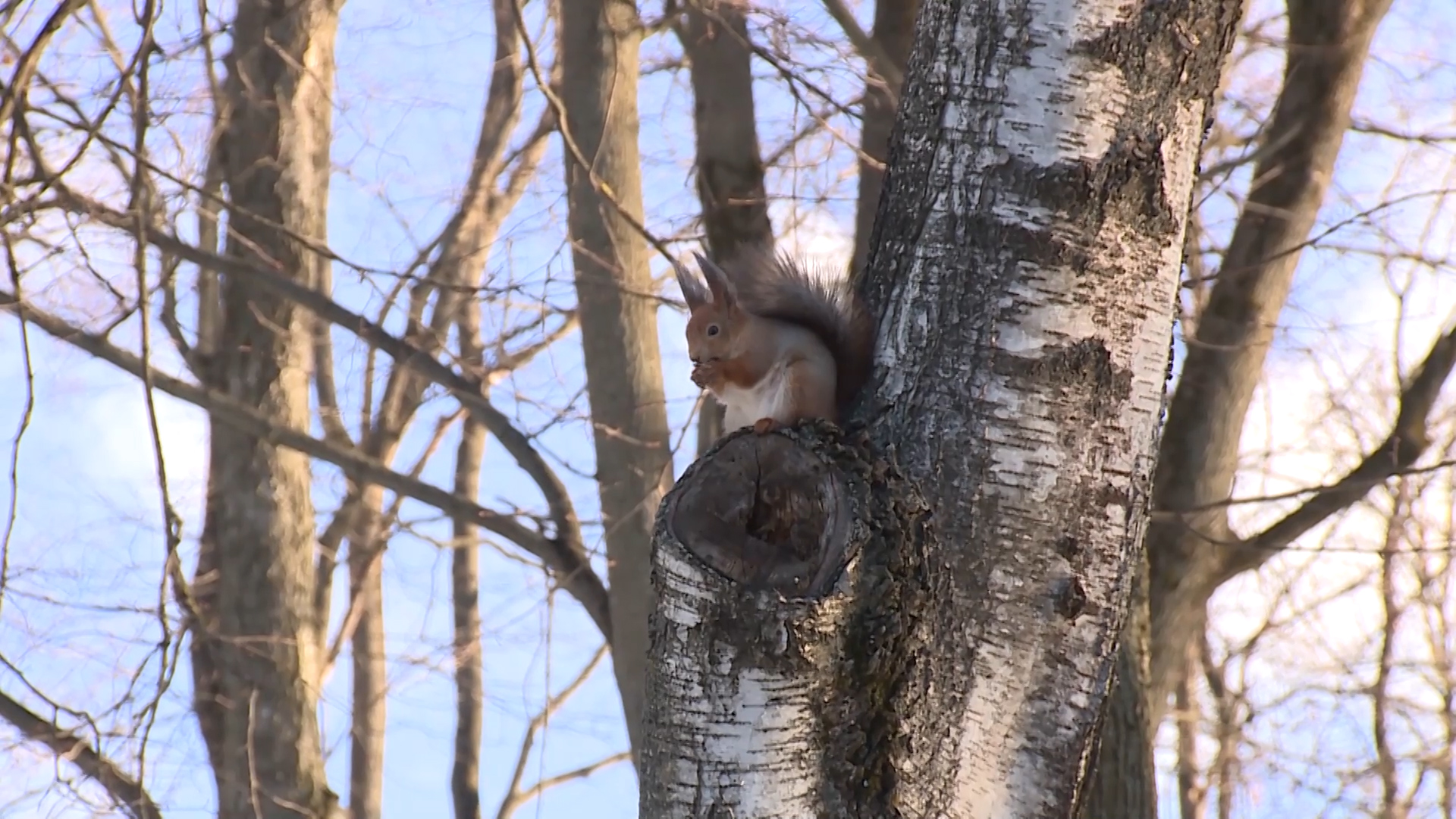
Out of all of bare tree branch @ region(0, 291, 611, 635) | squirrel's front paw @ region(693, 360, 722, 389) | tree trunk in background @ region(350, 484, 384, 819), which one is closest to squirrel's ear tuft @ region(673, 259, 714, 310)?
squirrel's front paw @ region(693, 360, 722, 389)

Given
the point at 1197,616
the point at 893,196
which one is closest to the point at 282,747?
the point at 1197,616

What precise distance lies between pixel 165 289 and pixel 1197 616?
304 centimetres

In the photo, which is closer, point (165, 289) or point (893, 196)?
point (893, 196)

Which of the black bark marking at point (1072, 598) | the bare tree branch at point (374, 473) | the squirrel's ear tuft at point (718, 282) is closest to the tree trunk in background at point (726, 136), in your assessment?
the bare tree branch at point (374, 473)

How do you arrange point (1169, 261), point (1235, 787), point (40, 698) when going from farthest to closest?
point (1235, 787), point (40, 698), point (1169, 261)

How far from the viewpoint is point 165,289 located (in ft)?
12.5

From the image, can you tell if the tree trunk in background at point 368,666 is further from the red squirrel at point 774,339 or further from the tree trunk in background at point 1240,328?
the red squirrel at point 774,339

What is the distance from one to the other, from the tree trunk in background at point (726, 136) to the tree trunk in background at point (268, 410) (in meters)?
1.31

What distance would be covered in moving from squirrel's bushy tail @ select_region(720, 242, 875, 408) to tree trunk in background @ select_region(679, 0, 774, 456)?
1438 millimetres

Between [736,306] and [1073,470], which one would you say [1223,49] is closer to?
[1073,470]

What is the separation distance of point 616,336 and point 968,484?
88.7 inches

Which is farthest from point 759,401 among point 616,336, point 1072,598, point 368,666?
point 368,666

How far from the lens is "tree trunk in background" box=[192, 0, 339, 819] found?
4074 millimetres

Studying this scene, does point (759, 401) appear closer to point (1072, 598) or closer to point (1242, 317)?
point (1072, 598)
